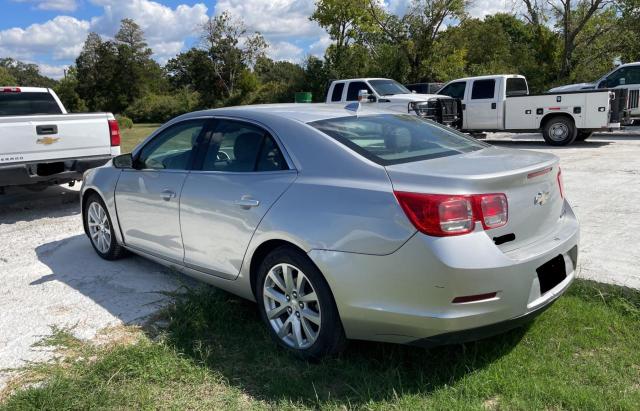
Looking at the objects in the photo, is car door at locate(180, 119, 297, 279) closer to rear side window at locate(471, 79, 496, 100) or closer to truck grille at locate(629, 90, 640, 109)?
rear side window at locate(471, 79, 496, 100)

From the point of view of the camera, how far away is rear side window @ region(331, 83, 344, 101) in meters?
17.0

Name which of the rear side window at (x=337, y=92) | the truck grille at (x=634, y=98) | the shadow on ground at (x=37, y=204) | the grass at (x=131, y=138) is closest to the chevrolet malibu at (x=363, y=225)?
the shadow on ground at (x=37, y=204)

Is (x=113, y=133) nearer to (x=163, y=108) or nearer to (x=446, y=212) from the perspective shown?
(x=446, y=212)

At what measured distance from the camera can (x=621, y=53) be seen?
25016 millimetres

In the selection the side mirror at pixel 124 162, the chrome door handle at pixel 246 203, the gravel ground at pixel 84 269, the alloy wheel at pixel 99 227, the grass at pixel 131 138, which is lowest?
the gravel ground at pixel 84 269

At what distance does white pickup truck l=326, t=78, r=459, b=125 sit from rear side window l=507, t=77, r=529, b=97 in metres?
1.63

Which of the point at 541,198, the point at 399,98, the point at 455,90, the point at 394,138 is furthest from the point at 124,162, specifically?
the point at 455,90

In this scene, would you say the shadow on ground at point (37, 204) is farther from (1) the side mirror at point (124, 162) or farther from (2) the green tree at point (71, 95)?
(2) the green tree at point (71, 95)

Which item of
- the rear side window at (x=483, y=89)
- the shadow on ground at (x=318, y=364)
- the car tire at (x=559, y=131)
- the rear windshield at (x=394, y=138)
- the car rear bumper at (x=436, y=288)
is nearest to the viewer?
the car rear bumper at (x=436, y=288)

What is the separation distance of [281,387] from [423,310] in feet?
3.08

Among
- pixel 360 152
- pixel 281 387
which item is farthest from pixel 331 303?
pixel 360 152

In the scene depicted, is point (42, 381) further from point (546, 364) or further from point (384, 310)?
point (546, 364)

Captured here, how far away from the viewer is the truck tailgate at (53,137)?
7086mm

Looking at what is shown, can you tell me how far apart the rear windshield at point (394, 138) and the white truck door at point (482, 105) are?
460 inches
